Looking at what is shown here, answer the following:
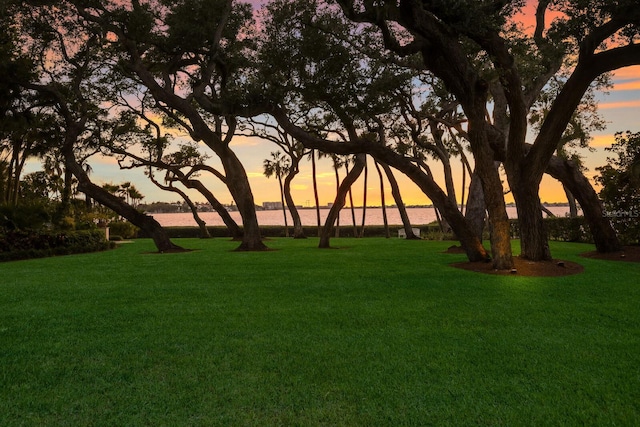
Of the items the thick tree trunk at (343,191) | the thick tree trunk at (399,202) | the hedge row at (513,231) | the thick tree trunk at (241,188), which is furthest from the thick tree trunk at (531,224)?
the thick tree trunk at (399,202)

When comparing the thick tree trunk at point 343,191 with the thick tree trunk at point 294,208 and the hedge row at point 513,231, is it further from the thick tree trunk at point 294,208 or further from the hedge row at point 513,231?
the thick tree trunk at point 294,208

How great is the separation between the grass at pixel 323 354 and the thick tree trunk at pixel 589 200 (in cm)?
697

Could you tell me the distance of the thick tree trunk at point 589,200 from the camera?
639 inches

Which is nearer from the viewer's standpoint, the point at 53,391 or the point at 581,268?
the point at 53,391

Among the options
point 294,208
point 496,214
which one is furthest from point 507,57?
point 294,208

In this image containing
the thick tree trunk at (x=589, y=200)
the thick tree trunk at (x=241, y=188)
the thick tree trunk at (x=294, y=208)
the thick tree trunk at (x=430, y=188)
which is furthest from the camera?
the thick tree trunk at (x=294, y=208)

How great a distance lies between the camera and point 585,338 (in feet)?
19.8

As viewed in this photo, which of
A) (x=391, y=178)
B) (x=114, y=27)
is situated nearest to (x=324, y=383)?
(x=114, y=27)

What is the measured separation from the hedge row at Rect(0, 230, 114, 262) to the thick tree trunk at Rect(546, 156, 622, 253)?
2088 centimetres

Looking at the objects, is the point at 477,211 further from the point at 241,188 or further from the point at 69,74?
the point at 69,74

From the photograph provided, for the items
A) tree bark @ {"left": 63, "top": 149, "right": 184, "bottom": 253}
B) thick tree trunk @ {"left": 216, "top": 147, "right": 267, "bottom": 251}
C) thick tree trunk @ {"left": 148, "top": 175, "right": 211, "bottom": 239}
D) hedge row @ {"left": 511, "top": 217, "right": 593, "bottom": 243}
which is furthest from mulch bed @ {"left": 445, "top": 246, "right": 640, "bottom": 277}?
thick tree trunk @ {"left": 148, "top": 175, "right": 211, "bottom": 239}

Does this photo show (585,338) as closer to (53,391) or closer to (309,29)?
(53,391)

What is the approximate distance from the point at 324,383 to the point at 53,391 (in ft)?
8.33

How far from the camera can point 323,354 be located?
5363mm
